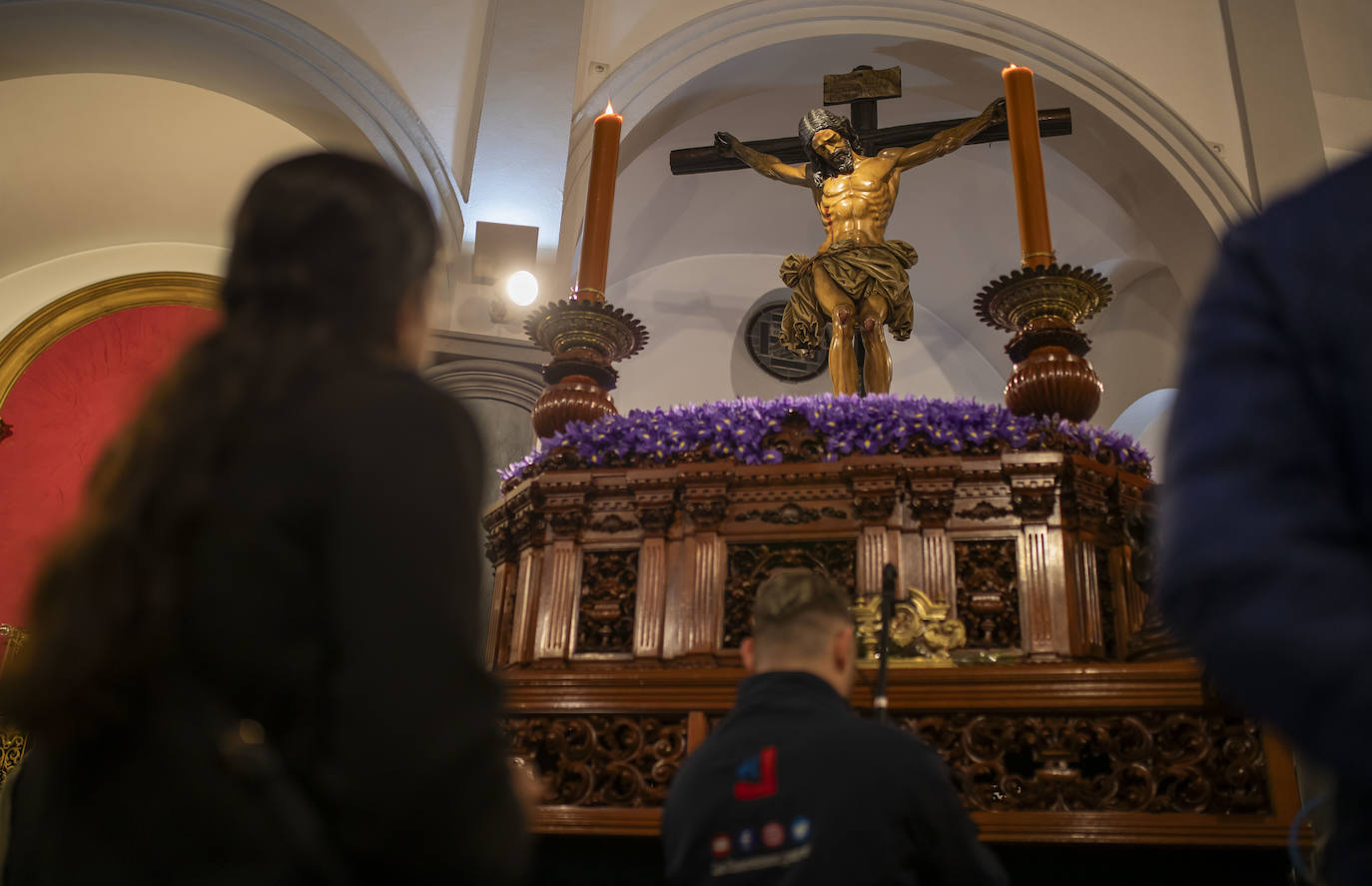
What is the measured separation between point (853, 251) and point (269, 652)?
425 centimetres

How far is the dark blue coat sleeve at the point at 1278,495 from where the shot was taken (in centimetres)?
72

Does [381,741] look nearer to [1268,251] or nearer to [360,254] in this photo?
[360,254]

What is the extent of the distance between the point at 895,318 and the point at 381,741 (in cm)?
421

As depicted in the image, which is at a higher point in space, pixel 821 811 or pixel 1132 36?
pixel 1132 36

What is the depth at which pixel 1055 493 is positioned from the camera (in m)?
3.34

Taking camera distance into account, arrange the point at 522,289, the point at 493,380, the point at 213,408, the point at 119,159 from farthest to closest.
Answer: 1. the point at 119,159
2. the point at 522,289
3. the point at 493,380
4. the point at 213,408

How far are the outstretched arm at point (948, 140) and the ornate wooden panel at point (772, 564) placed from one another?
9.46 feet

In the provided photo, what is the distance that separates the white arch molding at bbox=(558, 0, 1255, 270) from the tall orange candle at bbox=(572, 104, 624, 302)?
2.33 m

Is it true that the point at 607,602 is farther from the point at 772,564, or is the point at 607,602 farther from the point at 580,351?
the point at 580,351

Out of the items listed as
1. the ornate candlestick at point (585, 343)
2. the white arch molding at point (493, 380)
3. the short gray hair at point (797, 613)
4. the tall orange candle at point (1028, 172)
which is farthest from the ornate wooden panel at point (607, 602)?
the white arch molding at point (493, 380)

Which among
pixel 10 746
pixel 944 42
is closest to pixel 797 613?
pixel 10 746

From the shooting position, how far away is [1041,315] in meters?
Result: 3.91

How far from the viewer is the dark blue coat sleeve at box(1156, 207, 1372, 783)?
718mm

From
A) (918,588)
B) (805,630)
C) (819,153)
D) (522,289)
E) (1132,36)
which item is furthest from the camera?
(1132,36)
